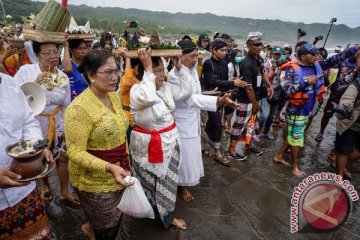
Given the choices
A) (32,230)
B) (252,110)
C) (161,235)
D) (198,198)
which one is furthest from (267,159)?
(32,230)

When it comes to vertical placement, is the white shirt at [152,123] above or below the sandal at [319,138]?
above

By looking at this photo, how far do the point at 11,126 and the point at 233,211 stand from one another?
8.99 feet

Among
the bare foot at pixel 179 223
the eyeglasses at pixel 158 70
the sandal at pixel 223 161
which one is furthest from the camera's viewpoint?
the sandal at pixel 223 161

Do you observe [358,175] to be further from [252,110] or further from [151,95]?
[151,95]

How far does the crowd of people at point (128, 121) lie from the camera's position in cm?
187

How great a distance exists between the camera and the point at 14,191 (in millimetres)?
1729

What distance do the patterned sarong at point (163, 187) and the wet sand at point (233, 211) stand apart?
0.27 m

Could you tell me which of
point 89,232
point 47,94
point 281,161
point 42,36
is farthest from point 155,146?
point 281,161

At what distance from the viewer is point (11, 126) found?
5.69ft

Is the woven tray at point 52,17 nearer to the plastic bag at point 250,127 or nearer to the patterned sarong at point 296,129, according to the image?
the plastic bag at point 250,127

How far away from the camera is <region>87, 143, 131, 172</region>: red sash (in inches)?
84.4

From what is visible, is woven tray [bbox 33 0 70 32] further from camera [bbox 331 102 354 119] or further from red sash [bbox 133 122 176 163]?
camera [bbox 331 102 354 119]

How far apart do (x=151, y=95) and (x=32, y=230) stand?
4.44ft

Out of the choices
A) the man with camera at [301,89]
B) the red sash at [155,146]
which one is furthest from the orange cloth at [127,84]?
the man with camera at [301,89]
